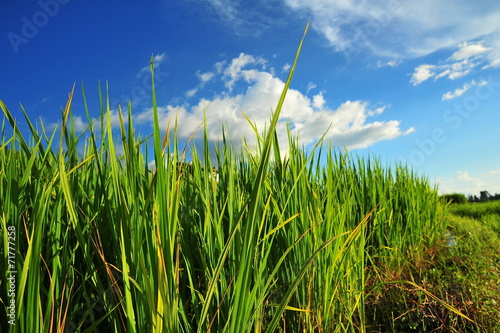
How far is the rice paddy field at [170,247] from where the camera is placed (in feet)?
3.03

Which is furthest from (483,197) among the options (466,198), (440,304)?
(440,304)

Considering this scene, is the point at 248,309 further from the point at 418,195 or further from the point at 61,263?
the point at 418,195

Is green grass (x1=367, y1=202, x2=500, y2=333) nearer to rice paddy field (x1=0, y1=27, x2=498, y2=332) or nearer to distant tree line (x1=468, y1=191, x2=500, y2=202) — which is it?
rice paddy field (x1=0, y1=27, x2=498, y2=332)

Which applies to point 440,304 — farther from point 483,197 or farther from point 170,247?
point 483,197

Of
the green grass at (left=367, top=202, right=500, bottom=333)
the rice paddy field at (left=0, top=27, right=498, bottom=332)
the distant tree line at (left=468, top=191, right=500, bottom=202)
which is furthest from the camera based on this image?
the distant tree line at (left=468, top=191, right=500, bottom=202)

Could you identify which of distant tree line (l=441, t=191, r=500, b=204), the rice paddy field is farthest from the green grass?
distant tree line (l=441, t=191, r=500, b=204)

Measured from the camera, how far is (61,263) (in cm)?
126

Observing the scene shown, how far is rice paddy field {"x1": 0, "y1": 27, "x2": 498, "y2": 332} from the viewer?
3.03 ft

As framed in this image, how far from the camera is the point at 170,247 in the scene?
35.8 inches

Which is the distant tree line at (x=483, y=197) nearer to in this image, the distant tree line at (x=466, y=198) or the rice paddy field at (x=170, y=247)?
the distant tree line at (x=466, y=198)

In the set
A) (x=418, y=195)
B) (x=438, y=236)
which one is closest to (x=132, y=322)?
(x=418, y=195)

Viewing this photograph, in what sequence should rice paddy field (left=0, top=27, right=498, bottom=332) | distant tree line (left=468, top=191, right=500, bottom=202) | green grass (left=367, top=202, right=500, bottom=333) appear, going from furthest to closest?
distant tree line (left=468, top=191, right=500, bottom=202) < green grass (left=367, top=202, right=500, bottom=333) < rice paddy field (left=0, top=27, right=498, bottom=332)

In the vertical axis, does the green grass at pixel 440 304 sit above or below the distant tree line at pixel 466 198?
below

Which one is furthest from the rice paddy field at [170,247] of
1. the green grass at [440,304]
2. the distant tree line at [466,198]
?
the distant tree line at [466,198]
